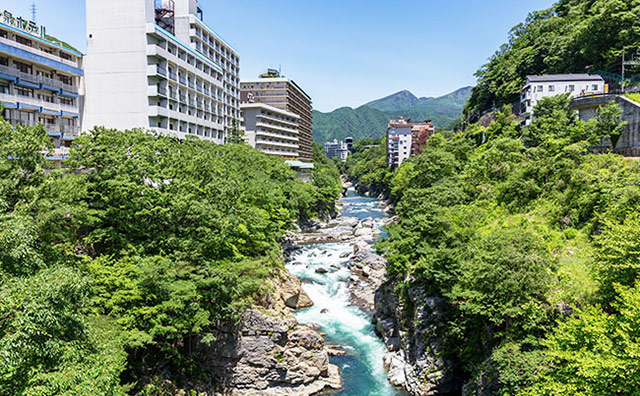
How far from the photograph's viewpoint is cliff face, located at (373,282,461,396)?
2230cm

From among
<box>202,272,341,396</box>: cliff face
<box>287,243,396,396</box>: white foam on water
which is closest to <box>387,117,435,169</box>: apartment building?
<box>287,243,396,396</box>: white foam on water

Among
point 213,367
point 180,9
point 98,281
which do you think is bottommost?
point 213,367

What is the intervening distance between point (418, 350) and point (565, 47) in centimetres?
5383

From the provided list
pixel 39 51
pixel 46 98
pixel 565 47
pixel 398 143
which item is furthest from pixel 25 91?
pixel 398 143

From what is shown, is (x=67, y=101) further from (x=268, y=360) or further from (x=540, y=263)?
(x=540, y=263)

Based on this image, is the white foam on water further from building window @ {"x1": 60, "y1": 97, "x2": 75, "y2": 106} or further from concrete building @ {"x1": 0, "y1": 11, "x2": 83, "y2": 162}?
building window @ {"x1": 60, "y1": 97, "x2": 75, "y2": 106}

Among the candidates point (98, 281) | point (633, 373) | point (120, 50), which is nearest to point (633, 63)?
point (633, 373)

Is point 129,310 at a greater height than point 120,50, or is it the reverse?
point 120,50

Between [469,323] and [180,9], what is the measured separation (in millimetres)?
58910

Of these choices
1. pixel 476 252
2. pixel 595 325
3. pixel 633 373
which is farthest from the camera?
pixel 476 252

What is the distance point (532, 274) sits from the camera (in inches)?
712

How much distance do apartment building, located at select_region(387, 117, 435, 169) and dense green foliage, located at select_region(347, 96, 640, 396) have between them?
7053 centimetres

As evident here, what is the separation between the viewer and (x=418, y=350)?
23750 millimetres

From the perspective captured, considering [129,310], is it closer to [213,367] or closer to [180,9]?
[213,367]
